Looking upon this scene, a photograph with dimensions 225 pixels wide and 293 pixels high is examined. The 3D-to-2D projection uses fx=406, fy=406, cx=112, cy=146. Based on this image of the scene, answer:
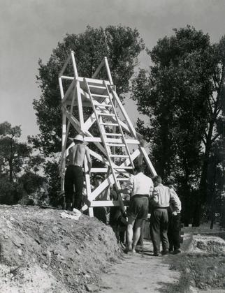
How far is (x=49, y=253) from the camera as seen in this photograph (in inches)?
239

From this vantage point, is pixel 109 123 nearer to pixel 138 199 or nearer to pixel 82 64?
pixel 138 199

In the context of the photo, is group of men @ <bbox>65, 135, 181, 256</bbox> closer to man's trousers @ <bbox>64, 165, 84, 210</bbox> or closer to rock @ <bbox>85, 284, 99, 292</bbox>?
man's trousers @ <bbox>64, 165, 84, 210</bbox>

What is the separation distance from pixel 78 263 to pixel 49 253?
Answer: 0.54m

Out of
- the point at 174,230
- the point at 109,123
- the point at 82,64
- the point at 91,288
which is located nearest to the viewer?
the point at 91,288

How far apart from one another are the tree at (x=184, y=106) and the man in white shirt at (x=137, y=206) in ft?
55.2

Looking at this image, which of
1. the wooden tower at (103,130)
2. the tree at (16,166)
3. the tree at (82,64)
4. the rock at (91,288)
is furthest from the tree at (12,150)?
the rock at (91,288)

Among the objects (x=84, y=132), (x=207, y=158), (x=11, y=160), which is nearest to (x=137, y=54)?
(x=207, y=158)

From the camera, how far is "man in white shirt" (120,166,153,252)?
9.50 metres

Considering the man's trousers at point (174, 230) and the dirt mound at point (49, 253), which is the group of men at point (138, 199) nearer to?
the man's trousers at point (174, 230)

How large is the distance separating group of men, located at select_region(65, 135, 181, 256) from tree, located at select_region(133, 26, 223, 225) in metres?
16.5

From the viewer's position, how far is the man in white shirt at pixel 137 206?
31.2 ft

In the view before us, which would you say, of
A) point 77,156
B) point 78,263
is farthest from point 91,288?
point 77,156

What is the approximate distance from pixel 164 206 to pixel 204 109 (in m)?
19.2

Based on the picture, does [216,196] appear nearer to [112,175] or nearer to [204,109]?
[204,109]
